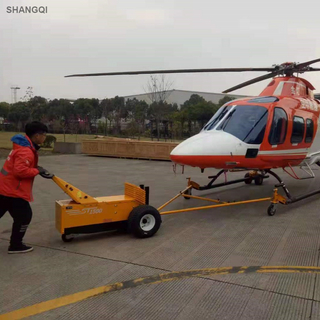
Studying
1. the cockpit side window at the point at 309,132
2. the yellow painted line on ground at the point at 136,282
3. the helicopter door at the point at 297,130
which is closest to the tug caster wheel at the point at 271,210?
the helicopter door at the point at 297,130

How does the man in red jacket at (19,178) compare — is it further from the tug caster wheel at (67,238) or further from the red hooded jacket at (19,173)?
the tug caster wheel at (67,238)

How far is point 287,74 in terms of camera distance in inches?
312

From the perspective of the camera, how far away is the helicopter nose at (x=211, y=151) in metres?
5.78

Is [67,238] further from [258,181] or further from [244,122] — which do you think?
[258,181]

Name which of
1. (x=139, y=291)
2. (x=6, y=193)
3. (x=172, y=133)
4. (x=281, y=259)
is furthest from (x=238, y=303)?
(x=172, y=133)

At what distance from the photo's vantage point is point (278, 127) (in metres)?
6.64

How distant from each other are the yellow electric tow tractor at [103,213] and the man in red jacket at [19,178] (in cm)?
28

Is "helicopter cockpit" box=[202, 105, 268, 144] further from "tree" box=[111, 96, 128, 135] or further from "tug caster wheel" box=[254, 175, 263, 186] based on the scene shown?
"tree" box=[111, 96, 128, 135]

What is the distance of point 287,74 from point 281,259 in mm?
5232

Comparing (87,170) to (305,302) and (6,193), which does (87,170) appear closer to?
(6,193)

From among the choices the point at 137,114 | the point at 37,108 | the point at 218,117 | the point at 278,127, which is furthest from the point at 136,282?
the point at 37,108

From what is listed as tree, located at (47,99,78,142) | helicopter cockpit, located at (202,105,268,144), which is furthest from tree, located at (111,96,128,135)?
helicopter cockpit, located at (202,105,268,144)

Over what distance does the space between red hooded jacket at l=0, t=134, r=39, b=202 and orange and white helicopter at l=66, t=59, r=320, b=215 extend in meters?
2.60

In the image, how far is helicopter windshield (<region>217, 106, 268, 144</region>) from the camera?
6.23 metres
